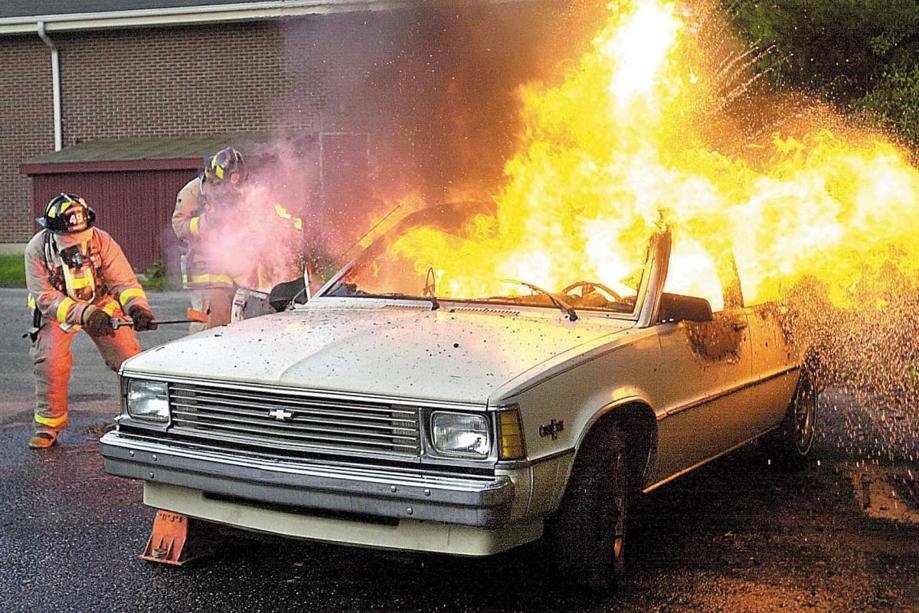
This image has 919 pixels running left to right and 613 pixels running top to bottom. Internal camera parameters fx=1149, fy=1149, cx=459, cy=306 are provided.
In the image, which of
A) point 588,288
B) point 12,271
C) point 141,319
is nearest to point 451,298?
point 588,288

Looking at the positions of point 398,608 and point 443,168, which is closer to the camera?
point 398,608

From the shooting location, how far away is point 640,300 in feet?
16.4

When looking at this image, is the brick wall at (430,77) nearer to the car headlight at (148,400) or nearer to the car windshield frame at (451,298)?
the car windshield frame at (451,298)

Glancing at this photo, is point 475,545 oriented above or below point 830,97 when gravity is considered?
below

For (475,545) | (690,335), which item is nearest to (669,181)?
(690,335)

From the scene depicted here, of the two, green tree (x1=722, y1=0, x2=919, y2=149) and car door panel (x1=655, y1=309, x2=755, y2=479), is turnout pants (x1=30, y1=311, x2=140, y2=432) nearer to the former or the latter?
car door panel (x1=655, y1=309, x2=755, y2=479)

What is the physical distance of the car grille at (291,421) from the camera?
403cm

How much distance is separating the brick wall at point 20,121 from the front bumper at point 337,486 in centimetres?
2157

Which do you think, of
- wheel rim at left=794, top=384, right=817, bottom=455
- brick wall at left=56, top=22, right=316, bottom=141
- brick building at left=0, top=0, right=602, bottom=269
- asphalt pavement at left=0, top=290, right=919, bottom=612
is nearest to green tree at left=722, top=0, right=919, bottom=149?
wheel rim at left=794, top=384, right=817, bottom=455

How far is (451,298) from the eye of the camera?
17.4ft

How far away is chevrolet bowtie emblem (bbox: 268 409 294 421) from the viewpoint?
416 centimetres

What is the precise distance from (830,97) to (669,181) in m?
5.07

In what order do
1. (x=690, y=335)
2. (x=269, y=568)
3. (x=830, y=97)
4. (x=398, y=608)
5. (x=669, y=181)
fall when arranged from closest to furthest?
1. (x=398, y=608)
2. (x=269, y=568)
3. (x=690, y=335)
4. (x=669, y=181)
5. (x=830, y=97)

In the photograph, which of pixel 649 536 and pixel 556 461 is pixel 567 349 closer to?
pixel 556 461
